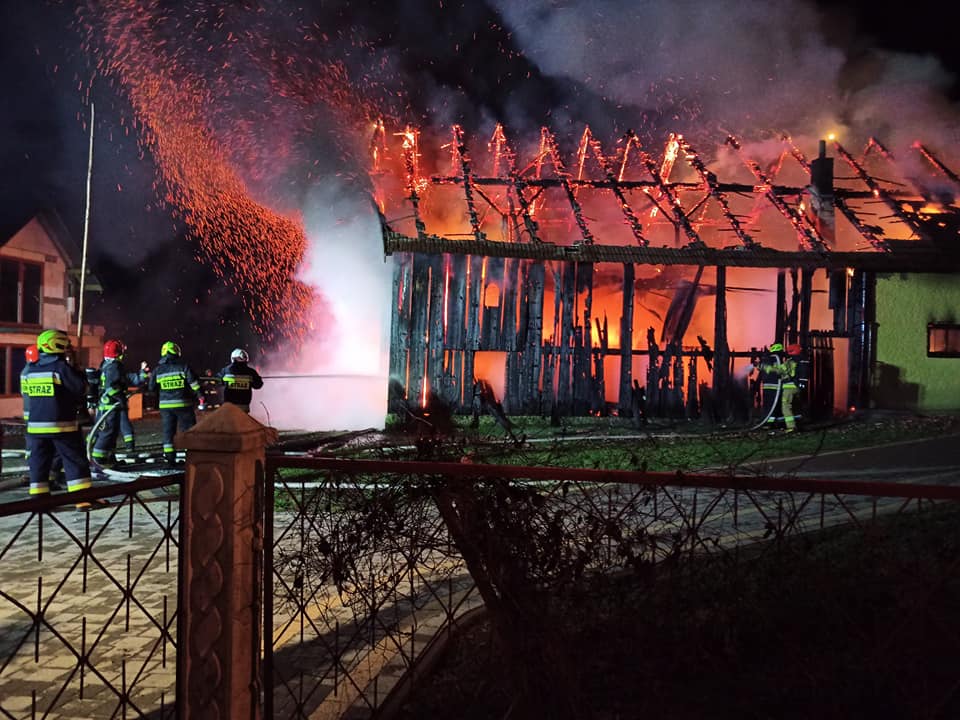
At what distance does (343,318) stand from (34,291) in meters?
8.41

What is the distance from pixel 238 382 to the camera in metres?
10.5

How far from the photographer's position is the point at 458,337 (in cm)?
1547

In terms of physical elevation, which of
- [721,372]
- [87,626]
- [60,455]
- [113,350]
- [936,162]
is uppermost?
[936,162]

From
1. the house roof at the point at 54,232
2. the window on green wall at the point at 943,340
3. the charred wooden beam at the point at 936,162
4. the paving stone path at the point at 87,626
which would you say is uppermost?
the charred wooden beam at the point at 936,162

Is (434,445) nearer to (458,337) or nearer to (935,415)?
(458,337)

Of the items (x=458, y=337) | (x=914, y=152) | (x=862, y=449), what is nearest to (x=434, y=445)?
(x=862, y=449)

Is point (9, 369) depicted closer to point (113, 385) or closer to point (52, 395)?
point (113, 385)

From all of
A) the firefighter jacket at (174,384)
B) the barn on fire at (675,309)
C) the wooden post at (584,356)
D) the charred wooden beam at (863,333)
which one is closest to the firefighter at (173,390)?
the firefighter jacket at (174,384)

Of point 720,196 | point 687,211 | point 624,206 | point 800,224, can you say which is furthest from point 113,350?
point 687,211

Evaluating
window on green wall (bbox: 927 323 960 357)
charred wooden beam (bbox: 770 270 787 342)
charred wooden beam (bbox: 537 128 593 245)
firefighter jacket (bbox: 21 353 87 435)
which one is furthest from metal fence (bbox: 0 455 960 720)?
window on green wall (bbox: 927 323 960 357)

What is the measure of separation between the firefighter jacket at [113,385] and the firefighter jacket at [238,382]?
132 cm

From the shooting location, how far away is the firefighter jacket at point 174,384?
10.2 m

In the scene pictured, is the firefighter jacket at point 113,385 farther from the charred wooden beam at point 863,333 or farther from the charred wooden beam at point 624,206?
the charred wooden beam at point 863,333

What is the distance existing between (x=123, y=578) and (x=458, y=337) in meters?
10.6
